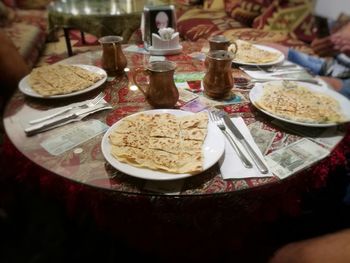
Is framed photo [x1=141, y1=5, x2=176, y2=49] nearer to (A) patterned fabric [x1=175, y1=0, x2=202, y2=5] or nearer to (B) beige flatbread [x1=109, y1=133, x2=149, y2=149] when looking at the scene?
(B) beige flatbread [x1=109, y1=133, x2=149, y2=149]

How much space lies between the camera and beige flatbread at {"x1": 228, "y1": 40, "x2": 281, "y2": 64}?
50.5 inches

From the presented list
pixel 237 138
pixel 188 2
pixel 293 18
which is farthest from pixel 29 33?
pixel 237 138

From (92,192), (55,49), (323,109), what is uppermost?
(323,109)

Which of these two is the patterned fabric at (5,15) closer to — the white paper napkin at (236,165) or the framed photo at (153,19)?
the framed photo at (153,19)

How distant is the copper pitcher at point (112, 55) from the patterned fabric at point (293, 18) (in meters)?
2.00

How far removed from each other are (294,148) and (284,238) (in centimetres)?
53

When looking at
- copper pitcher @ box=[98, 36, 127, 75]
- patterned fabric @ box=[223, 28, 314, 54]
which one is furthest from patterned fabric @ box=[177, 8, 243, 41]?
copper pitcher @ box=[98, 36, 127, 75]

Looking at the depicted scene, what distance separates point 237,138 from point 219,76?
0.90 feet

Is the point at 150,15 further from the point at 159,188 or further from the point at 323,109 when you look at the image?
the point at 159,188

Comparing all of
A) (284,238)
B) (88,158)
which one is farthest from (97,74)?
(284,238)

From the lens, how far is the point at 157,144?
0.75 meters

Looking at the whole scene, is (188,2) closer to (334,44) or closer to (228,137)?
(334,44)

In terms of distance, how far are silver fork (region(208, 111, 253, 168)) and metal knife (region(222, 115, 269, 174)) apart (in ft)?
0.06

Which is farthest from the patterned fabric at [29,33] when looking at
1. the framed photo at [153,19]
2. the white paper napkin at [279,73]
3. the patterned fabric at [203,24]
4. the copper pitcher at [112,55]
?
the white paper napkin at [279,73]
